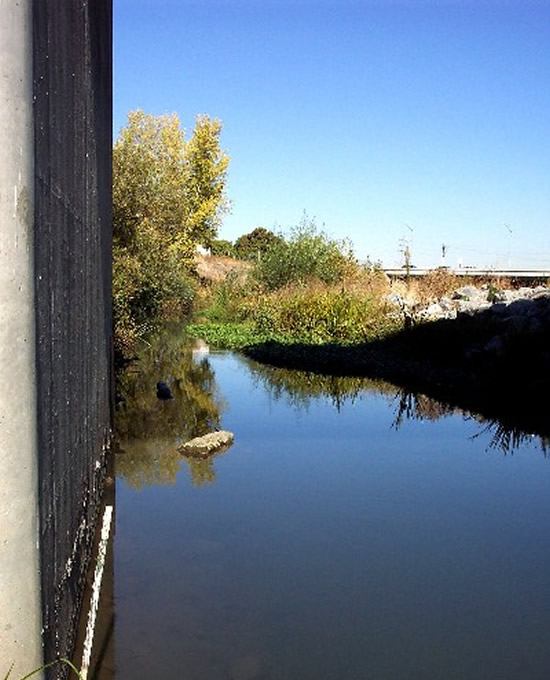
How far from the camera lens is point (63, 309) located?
3672 millimetres

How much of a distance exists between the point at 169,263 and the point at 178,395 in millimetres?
5376

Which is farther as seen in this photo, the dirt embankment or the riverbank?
the riverbank

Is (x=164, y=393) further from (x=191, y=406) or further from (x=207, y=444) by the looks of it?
(x=207, y=444)

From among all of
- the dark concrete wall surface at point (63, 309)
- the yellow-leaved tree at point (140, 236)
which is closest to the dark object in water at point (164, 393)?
the yellow-leaved tree at point (140, 236)

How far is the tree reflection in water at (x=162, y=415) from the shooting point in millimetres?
8180

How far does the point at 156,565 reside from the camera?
5645mm

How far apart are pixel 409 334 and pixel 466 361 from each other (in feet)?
7.76

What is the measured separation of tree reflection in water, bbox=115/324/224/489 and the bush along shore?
6.88ft

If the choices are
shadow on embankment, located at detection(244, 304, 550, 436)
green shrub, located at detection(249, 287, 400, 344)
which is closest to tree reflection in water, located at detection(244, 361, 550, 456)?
shadow on embankment, located at detection(244, 304, 550, 436)

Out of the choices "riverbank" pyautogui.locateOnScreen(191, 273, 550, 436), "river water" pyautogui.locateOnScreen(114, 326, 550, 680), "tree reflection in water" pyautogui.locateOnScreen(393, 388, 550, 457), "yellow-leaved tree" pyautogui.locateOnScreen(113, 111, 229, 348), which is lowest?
"river water" pyautogui.locateOnScreen(114, 326, 550, 680)

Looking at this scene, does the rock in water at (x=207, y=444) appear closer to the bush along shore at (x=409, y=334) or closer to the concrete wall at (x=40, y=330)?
the bush along shore at (x=409, y=334)

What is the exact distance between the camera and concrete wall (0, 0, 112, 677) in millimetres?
2422

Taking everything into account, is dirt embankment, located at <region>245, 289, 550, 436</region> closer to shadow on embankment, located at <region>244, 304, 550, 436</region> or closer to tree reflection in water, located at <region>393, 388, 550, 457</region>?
shadow on embankment, located at <region>244, 304, 550, 436</region>

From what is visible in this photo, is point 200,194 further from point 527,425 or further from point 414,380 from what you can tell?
point 527,425
